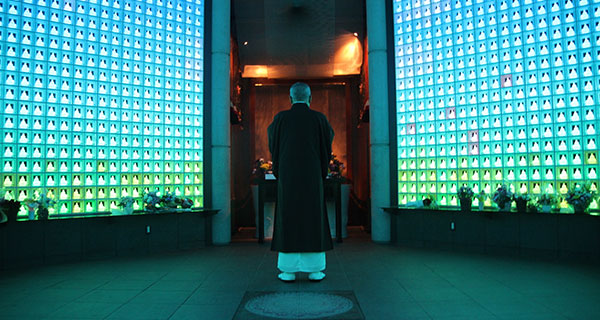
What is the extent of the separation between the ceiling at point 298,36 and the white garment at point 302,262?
6.50 meters

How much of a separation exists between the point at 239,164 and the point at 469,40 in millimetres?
6799

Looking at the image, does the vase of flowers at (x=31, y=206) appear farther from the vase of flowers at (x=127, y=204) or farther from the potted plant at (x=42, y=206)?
the vase of flowers at (x=127, y=204)

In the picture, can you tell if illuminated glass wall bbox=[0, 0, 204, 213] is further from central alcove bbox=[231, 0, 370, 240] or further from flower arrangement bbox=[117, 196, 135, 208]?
central alcove bbox=[231, 0, 370, 240]

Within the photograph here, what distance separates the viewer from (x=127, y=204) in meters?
7.09

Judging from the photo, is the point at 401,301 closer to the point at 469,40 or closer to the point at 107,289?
the point at 107,289

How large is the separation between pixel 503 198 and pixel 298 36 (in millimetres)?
5964

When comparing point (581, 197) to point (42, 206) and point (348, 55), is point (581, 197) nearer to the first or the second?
point (348, 55)

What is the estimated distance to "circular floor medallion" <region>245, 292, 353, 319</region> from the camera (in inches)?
148

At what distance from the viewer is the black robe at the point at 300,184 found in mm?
5113

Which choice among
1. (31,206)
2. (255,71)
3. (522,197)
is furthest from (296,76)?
(31,206)

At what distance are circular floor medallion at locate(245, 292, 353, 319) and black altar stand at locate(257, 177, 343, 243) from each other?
4099mm

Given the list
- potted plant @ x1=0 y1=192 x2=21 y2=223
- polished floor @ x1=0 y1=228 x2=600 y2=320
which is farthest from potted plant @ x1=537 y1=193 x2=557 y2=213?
potted plant @ x1=0 y1=192 x2=21 y2=223

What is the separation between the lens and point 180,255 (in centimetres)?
711

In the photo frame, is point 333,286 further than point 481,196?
No
